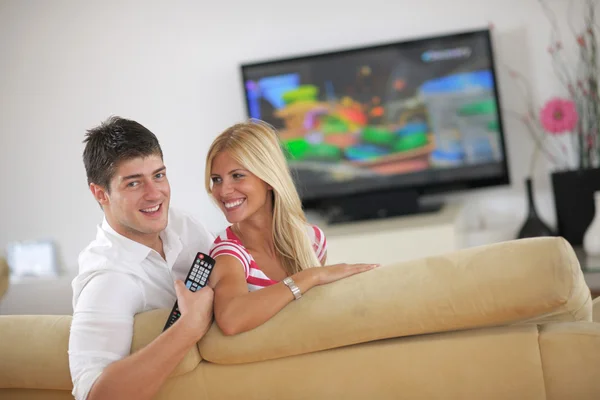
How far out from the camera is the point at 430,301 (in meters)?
1.38

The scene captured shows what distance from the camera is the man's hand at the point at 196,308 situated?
150 cm

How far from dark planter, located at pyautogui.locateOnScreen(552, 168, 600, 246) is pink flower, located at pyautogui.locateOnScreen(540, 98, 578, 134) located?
0.26 metres

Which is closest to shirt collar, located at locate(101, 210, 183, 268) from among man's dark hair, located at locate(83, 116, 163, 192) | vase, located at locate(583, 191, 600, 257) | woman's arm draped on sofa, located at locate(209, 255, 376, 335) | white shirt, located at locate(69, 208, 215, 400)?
white shirt, located at locate(69, 208, 215, 400)

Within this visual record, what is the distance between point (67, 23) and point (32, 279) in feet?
5.71

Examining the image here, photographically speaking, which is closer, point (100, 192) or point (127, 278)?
point (127, 278)

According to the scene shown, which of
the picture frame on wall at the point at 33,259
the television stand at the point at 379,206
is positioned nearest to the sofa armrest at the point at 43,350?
the television stand at the point at 379,206

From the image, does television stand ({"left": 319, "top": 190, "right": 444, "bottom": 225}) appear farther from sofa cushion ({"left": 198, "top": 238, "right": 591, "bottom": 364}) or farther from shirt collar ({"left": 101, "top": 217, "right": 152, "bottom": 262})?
sofa cushion ({"left": 198, "top": 238, "right": 591, "bottom": 364})

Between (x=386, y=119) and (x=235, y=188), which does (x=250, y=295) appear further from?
(x=386, y=119)

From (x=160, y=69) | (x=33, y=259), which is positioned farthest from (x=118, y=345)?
(x=33, y=259)

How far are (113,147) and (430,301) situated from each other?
2.91 feet

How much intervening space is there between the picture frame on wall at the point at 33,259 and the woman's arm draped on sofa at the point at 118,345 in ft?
13.2

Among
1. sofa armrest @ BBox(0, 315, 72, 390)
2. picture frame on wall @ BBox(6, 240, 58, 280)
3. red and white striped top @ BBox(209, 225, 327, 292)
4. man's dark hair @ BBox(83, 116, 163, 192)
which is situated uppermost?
man's dark hair @ BBox(83, 116, 163, 192)

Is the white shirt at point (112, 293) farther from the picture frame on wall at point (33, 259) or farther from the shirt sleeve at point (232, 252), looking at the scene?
the picture frame on wall at point (33, 259)

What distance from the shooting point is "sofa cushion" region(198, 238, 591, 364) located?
1.32m
